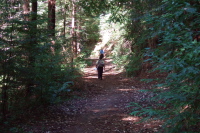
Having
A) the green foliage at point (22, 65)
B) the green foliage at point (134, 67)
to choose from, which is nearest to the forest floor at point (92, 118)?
the green foliage at point (22, 65)

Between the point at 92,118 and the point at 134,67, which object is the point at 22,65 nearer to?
the point at 92,118

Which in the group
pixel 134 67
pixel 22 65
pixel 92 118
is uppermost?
pixel 22 65

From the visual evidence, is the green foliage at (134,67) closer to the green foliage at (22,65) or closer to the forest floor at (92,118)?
the forest floor at (92,118)

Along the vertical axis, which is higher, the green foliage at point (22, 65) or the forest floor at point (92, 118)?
the green foliage at point (22, 65)

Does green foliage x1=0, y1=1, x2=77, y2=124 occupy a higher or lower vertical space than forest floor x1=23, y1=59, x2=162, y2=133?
higher

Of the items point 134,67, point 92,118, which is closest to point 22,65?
point 92,118

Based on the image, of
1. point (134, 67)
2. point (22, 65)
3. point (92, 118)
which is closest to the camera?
point (22, 65)

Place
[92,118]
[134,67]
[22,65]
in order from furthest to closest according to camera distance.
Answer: [134,67], [92,118], [22,65]

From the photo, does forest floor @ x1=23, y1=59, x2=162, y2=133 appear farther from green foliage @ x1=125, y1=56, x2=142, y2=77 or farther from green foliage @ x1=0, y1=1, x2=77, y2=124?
green foliage @ x1=125, y1=56, x2=142, y2=77

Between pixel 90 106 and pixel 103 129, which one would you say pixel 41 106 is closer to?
pixel 90 106

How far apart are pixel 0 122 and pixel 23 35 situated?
9.70 feet

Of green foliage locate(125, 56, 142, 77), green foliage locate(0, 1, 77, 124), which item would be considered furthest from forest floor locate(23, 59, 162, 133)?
green foliage locate(125, 56, 142, 77)

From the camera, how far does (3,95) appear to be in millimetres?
6598

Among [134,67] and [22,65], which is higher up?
[22,65]
